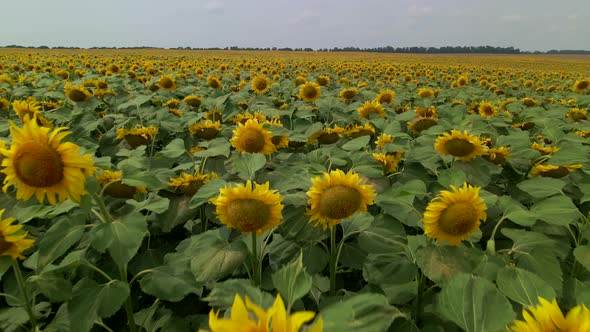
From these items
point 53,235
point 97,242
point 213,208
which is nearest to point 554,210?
point 213,208

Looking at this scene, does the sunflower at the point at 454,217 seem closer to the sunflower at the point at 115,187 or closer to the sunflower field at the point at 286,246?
the sunflower field at the point at 286,246

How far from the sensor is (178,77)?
8.67m

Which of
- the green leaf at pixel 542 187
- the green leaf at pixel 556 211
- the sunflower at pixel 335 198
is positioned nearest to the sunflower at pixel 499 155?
the green leaf at pixel 542 187

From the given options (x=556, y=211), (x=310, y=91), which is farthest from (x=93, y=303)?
(x=310, y=91)

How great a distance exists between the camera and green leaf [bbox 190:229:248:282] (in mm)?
1511

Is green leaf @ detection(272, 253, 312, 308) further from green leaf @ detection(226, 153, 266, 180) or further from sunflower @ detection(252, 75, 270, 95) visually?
sunflower @ detection(252, 75, 270, 95)

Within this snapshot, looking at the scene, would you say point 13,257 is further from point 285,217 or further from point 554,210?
point 554,210

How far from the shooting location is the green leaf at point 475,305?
41.5 inches

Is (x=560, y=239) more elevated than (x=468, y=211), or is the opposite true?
(x=468, y=211)

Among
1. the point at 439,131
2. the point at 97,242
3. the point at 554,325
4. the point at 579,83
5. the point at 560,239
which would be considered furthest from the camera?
the point at 579,83

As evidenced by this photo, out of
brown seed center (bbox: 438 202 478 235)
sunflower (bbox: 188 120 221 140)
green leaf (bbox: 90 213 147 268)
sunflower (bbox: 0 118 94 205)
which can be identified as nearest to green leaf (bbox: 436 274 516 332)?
brown seed center (bbox: 438 202 478 235)

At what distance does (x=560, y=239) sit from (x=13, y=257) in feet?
8.13

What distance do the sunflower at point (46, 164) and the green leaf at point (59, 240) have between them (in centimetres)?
18

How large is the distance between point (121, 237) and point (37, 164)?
1.28ft
